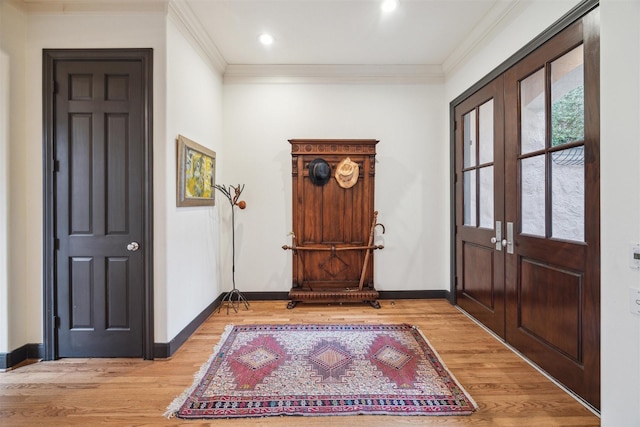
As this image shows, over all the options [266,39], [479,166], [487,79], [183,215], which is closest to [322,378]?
[183,215]

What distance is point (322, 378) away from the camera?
203 cm

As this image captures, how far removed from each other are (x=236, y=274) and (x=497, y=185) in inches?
122

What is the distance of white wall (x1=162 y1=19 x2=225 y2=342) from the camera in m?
2.33

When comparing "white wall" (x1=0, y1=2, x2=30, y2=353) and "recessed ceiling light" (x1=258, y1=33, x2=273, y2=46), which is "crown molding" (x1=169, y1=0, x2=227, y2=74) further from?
→ "white wall" (x1=0, y1=2, x2=30, y2=353)

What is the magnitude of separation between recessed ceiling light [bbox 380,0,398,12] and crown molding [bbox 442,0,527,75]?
87cm

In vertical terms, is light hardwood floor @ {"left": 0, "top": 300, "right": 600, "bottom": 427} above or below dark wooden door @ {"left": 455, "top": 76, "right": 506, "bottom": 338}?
below

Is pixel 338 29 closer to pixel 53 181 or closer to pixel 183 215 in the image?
pixel 183 215

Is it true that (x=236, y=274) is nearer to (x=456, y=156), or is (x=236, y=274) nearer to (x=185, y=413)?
(x=185, y=413)

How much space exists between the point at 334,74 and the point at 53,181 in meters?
3.07

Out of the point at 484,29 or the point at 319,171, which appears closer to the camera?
the point at 484,29

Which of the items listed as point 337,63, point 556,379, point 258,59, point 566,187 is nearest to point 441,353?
point 556,379

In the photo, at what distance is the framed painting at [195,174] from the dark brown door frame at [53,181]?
25cm
